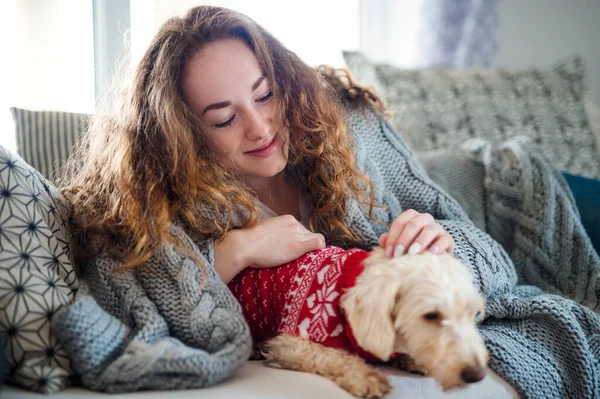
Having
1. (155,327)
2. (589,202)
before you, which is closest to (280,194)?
(155,327)

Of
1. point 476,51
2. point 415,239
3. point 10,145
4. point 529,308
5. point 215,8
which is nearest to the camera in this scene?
point 415,239

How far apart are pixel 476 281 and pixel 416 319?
0.36 metres

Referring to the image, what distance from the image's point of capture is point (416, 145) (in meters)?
2.12

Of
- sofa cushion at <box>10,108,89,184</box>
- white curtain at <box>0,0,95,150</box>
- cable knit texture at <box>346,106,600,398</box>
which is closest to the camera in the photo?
cable knit texture at <box>346,106,600,398</box>

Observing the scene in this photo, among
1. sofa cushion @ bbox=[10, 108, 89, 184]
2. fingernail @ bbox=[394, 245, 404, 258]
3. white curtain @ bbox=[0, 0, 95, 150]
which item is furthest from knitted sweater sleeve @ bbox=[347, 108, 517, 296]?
white curtain @ bbox=[0, 0, 95, 150]

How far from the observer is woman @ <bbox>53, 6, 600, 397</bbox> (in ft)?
3.48

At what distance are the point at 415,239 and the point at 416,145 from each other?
1057 millimetres

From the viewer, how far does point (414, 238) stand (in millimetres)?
1122

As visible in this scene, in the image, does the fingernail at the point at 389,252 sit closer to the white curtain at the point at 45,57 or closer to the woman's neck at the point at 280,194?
the woman's neck at the point at 280,194

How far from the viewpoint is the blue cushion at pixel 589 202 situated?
A: 5.56 feet

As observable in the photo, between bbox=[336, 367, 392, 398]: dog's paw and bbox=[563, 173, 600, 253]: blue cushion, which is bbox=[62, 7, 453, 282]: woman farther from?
bbox=[563, 173, 600, 253]: blue cushion

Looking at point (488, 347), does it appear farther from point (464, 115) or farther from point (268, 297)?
point (464, 115)

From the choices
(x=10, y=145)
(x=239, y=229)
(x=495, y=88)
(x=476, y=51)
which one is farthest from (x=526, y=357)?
(x=476, y=51)

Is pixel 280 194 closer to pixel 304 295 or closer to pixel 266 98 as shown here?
pixel 266 98
